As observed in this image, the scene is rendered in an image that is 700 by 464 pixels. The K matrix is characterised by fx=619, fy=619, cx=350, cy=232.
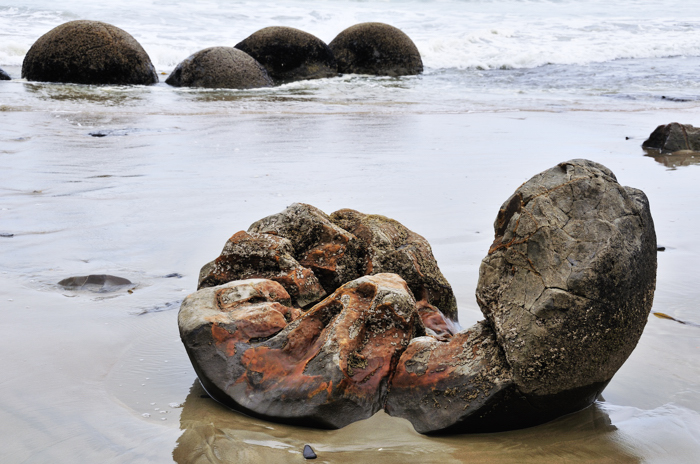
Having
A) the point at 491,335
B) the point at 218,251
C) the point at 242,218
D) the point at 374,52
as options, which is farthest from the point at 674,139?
the point at 374,52

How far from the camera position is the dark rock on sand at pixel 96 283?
9.32 feet

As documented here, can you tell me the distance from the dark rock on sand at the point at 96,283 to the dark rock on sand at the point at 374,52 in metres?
14.3

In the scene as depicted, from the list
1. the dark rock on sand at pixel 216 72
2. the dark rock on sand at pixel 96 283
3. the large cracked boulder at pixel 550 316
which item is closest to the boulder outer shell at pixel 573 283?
the large cracked boulder at pixel 550 316

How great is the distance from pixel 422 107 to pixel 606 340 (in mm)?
8857

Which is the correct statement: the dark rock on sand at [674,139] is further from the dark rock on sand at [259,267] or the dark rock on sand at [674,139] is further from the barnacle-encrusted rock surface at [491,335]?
the dark rock on sand at [259,267]

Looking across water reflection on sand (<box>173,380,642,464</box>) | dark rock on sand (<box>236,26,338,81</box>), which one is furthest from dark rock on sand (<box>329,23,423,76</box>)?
water reflection on sand (<box>173,380,642,464</box>)

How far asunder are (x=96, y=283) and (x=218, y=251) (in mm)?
678

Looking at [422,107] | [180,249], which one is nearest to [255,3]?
[422,107]

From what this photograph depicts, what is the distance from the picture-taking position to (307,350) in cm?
198

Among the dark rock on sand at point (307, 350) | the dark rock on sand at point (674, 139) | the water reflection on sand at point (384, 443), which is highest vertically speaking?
A: the dark rock on sand at point (674, 139)

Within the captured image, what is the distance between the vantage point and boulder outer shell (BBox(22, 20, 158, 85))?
1255cm

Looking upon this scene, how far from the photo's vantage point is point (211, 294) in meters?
2.20

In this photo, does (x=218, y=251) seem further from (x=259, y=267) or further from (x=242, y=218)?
(x=259, y=267)

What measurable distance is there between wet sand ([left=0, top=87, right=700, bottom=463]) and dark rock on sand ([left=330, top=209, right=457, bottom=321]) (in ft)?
0.62
